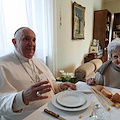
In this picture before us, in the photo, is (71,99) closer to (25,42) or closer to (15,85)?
(15,85)

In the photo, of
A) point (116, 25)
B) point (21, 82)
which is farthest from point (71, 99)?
point (116, 25)

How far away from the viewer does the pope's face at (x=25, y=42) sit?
3.68ft

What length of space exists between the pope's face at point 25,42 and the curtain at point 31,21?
1.06ft

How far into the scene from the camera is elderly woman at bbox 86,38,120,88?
1171mm

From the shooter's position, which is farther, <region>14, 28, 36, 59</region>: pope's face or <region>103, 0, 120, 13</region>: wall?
<region>103, 0, 120, 13</region>: wall

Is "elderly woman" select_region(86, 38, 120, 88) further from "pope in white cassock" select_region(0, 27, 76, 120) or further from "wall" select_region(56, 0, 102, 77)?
"wall" select_region(56, 0, 102, 77)

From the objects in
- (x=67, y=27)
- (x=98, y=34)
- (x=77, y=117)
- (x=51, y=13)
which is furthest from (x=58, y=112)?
(x=98, y=34)

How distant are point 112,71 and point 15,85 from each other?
0.95 metres

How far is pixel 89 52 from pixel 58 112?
3464 millimetres

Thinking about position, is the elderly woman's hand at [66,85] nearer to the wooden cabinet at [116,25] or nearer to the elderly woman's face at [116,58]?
the elderly woman's face at [116,58]

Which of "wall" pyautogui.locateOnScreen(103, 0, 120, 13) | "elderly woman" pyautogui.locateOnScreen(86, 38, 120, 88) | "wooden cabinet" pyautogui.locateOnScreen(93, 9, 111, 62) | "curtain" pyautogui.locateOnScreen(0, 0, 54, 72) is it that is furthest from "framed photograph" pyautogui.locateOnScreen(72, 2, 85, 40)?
"wall" pyautogui.locateOnScreen(103, 0, 120, 13)

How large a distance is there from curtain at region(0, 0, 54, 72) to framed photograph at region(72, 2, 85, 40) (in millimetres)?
883

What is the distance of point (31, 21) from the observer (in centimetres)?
169

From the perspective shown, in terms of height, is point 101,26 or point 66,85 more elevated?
point 101,26
